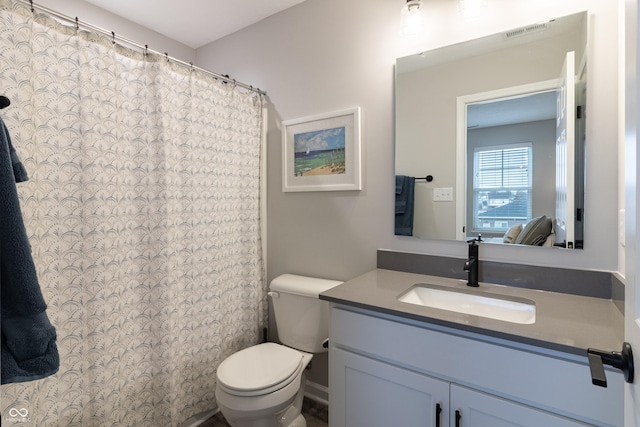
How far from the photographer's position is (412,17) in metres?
1.49

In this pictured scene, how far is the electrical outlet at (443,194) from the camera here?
1.53m

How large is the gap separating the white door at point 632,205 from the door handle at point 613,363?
2cm

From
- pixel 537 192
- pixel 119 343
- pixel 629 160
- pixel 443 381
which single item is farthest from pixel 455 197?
pixel 119 343

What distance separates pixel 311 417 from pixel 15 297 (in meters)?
1.65

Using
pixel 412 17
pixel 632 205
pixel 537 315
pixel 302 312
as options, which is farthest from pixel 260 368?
pixel 412 17

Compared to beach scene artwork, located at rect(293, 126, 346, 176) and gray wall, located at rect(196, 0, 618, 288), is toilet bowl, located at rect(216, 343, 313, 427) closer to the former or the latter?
gray wall, located at rect(196, 0, 618, 288)

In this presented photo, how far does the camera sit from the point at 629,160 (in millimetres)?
556

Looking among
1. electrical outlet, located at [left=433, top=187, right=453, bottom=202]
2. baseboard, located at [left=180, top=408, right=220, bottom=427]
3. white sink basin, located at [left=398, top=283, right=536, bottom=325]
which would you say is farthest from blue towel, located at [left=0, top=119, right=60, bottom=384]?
electrical outlet, located at [left=433, top=187, right=453, bottom=202]

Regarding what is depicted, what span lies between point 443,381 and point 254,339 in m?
1.41

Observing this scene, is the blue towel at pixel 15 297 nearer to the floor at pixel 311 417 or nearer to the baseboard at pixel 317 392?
the floor at pixel 311 417

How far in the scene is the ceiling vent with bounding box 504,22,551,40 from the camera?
1289 mm

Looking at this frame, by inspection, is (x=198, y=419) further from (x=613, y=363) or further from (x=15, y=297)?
(x=613, y=363)

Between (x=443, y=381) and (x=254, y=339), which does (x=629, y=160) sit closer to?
(x=443, y=381)

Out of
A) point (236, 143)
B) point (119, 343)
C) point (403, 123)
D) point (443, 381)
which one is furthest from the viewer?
point (236, 143)
